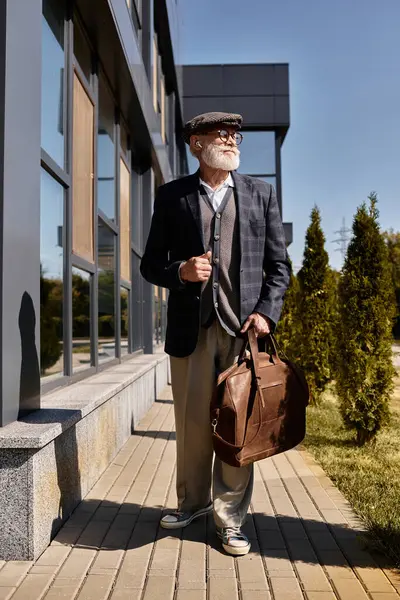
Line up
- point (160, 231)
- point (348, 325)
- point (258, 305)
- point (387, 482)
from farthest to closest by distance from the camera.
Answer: point (348, 325)
point (387, 482)
point (160, 231)
point (258, 305)

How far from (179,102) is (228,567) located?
542 inches

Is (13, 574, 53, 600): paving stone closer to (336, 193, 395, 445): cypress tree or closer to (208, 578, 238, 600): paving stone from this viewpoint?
(208, 578, 238, 600): paving stone

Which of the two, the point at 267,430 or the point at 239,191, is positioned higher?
the point at 239,191

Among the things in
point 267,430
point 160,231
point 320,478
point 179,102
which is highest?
point 179,102

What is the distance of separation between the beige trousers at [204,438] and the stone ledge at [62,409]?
63 cm

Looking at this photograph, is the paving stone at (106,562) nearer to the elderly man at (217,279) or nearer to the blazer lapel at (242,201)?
the elderly man at (217,279)

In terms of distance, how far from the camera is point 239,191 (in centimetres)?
336

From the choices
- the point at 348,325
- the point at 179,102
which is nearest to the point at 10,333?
the point at 348,325

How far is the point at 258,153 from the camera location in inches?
645

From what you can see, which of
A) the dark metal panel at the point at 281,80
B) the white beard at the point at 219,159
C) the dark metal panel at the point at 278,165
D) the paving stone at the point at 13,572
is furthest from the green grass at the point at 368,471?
the dark metal panel at the point at 281,80

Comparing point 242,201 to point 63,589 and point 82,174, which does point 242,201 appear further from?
point 82,174

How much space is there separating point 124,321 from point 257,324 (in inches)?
210

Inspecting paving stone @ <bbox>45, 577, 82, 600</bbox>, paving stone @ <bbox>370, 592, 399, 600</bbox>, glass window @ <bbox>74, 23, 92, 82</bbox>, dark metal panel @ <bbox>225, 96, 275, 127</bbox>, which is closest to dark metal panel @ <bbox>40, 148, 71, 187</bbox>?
glass window @ <bbox>74, 23, 92, 82</bbox>

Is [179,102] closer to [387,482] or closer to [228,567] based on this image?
[387,482]
